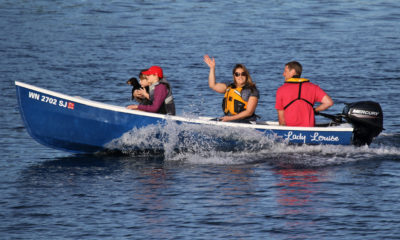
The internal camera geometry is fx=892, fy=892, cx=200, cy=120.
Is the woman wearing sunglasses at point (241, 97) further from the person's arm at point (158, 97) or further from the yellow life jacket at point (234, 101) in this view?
the person's arm at point (158, 97)

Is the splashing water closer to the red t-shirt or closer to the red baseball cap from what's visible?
the red t-shirt

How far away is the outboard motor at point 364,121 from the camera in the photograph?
13.3 m

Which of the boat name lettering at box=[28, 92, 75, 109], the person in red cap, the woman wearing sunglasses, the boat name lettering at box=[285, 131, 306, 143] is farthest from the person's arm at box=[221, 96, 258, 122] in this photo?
the boat name lettering at box=[28, 92, 75, 109]

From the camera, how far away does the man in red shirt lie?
518 inches

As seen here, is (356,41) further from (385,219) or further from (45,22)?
(385,219)

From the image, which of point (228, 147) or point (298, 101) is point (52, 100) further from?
point (298, 101)

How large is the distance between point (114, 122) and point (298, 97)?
278 centimetres

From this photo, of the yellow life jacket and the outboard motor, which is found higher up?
the yellow life jacket

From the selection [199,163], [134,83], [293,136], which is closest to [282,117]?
[293,136]

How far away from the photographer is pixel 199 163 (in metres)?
13.0

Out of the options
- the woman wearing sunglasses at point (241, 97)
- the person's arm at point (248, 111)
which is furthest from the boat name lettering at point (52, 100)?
the person's arm at point (248, 111)

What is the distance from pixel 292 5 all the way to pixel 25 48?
13219mm

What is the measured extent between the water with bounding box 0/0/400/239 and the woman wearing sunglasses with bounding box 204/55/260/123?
386mm

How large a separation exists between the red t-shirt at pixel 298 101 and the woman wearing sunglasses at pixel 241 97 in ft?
1.27
